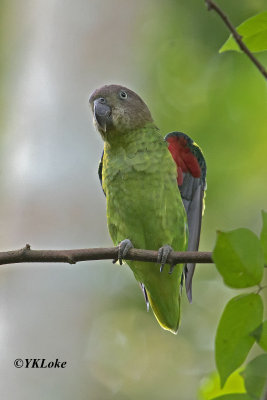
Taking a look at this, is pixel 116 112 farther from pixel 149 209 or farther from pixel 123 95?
pixel 149 209

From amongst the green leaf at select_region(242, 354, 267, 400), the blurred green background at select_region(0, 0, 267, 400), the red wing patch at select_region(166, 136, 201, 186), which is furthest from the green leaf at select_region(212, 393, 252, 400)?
the blurred green background at select_region(0, 0, 267, 400)

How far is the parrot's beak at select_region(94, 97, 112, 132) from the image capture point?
14.2 feet

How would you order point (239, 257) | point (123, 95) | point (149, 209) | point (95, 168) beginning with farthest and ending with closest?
point (95, 168) < point (123, 95) < point (149, 209) < point (239, 257)

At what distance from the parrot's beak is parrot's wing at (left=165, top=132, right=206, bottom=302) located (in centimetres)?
44

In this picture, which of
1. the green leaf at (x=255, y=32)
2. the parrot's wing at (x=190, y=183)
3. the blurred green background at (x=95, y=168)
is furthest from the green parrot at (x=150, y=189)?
the blurred green background at (x=95, y=168)

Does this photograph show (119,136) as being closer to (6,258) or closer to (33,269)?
(6,258)

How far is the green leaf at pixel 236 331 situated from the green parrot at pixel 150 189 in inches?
65.7

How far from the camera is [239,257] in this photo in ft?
5.50

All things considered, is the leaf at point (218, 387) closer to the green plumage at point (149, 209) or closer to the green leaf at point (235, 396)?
the green leaf at point (235, 396)

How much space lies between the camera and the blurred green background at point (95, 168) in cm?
620

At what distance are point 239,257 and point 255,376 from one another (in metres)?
0.36

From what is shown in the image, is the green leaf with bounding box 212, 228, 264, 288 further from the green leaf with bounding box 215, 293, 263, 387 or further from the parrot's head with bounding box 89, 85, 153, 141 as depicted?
the parrot's head with bounding box 89, 85, 153, 141

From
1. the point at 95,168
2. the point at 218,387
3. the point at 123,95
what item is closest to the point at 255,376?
the point at 218,387

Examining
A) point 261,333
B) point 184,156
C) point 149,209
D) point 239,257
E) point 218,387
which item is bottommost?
point 218,387
